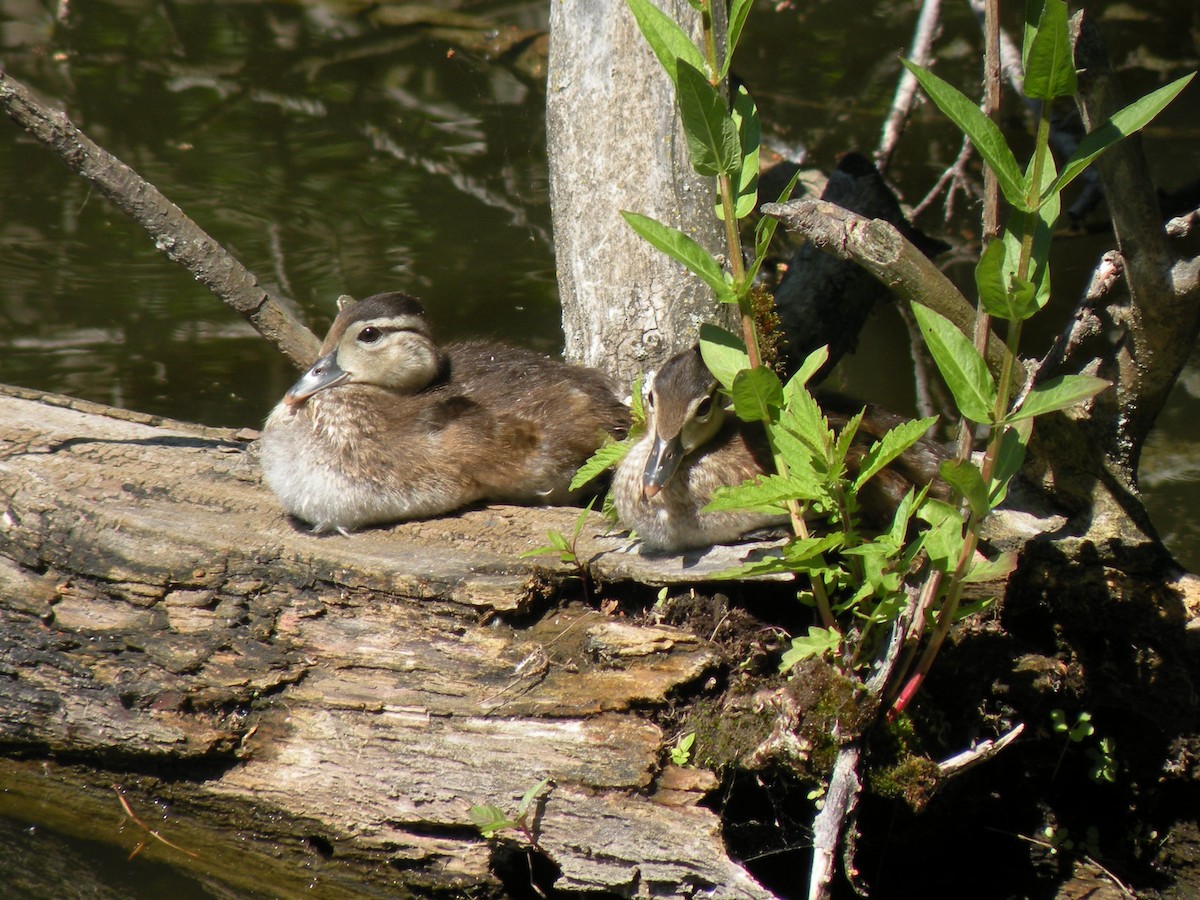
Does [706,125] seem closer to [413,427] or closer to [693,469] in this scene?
[693,469]

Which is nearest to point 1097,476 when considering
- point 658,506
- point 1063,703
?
point 1063,703

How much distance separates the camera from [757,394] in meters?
3.61

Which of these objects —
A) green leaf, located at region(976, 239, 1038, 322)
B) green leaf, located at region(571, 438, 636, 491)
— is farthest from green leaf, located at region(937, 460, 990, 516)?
green leaf, located at region(571, 438, 636, 491)

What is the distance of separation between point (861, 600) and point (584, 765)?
1.03 m

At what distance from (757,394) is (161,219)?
327 cm

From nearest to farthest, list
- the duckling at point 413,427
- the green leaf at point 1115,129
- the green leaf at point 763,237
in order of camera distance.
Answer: the green leaf at point 1115,129 → the green leaf at point 763,237 → the duckling at point 413,427

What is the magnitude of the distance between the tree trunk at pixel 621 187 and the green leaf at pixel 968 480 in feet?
7.18

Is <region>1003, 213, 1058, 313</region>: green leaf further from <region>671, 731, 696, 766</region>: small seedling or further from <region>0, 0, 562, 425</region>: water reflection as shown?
<region>0, 0, 562, 425</region>: water reflection

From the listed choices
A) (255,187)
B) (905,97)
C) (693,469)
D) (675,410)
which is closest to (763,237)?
(675,410)

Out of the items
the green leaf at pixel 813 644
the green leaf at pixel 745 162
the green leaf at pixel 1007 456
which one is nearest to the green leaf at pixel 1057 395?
the green leaf at pixel 1007 456

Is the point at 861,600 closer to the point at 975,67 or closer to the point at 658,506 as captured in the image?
the point at 658,506

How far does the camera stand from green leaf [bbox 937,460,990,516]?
3205 mm

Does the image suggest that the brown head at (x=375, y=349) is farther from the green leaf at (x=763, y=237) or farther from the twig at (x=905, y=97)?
the twig at (x=905, y=97)

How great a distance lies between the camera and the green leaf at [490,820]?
3955mm
